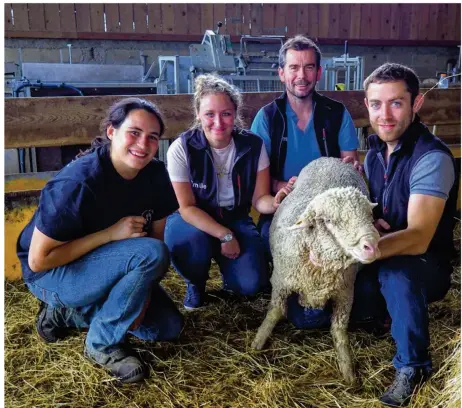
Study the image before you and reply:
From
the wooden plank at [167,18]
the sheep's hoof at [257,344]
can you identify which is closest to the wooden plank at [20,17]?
the wooden plank at [167,18]

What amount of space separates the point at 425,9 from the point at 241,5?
404cm

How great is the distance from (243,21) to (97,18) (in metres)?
2.64

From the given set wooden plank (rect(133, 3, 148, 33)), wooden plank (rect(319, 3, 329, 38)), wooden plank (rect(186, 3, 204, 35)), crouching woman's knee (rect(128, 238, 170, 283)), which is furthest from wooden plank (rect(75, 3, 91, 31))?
crouching woman's knee (rect(128, 238, 170, 283))

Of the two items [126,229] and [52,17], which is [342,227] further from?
[52,17]

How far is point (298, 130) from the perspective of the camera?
9.17ft

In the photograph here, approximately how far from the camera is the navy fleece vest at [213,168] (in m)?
2.51


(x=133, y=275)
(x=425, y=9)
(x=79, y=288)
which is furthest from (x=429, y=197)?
(x=425, y=9)

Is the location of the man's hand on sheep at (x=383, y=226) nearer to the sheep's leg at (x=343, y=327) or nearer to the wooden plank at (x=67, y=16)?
the sheep's leg at (x=343, y=327)

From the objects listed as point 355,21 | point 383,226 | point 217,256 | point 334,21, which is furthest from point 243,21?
point 383,226

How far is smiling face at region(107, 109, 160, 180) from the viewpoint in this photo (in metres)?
2.03

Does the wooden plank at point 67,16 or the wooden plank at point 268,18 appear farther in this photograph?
the wooden plank at point 268,18

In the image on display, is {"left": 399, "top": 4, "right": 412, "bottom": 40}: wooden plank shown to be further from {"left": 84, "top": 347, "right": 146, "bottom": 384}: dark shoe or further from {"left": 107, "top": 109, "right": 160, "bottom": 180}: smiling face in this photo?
{"left": 84, "top": 347, "right": 146, "bottom": 384}: dark shoe

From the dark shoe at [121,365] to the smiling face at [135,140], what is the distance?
835 mm

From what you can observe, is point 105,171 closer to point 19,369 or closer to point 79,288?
point 79,288
